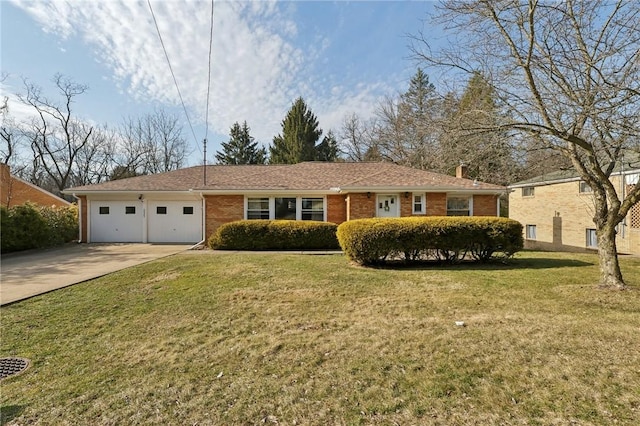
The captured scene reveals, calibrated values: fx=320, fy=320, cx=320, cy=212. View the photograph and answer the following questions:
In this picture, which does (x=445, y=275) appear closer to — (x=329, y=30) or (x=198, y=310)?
(x=198, y=310)

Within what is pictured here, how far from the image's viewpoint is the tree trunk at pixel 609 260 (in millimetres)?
6395

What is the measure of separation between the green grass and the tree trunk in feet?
0.97

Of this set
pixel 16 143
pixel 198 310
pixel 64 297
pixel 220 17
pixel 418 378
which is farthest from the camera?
pixel 16 143

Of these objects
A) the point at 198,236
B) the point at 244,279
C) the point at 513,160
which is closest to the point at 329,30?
the point at 513,160

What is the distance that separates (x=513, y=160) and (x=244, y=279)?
706 centimetres

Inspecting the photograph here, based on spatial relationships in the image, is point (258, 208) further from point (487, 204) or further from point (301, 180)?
point (487, 204)

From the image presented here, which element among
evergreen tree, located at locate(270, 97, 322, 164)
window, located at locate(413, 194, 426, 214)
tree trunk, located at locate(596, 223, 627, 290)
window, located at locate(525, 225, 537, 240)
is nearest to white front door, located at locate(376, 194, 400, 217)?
window, located at locate(413, 194, 426, 214)

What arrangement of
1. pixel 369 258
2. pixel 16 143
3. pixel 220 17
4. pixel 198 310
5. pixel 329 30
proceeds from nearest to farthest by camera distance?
pixel 198 310
pixel 220 17
pixel 369 258
pixel 329 30
pixel 16 143

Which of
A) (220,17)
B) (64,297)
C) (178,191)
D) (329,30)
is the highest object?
(329,30)

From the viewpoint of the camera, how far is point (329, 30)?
10.3 metres

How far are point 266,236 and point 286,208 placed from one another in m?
2.28

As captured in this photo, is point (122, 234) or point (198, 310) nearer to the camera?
point (198, 310)

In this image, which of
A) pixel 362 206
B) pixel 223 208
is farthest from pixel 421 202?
pixel 223 208

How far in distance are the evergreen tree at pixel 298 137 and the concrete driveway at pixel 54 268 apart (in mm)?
21884
